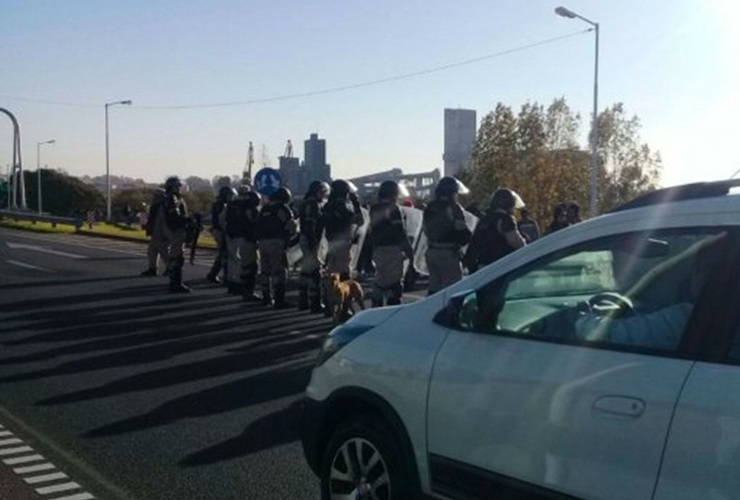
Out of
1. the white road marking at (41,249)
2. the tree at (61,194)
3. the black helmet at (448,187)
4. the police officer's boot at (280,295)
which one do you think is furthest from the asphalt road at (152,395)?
the tree at (61,194)

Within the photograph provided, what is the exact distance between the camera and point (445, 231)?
10.6m

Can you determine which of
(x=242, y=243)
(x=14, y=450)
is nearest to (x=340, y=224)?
(x=242, y=243)

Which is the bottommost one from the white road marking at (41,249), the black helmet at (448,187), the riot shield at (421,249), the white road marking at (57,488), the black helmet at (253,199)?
the white road marking at (41,249)

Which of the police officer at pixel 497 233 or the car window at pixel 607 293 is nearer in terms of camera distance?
the car window at pixel 607 293

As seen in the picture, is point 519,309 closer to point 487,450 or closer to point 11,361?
point 487,450

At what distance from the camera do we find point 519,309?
408cm

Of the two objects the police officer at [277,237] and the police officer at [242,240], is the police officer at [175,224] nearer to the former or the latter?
the police officer at [242,240]

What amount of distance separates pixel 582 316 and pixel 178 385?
5.27 metres

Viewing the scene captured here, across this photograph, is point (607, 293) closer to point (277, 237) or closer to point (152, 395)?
point (152, 395)

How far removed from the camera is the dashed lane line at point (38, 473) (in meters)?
5.39

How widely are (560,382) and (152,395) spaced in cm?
514

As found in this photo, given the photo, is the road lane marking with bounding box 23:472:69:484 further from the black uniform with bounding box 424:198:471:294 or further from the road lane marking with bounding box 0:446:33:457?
the black uniform with bounding box 424:198:471:294

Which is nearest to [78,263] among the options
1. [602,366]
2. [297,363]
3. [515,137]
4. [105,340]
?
[105,340]

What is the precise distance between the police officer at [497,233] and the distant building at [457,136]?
52.0 metres
